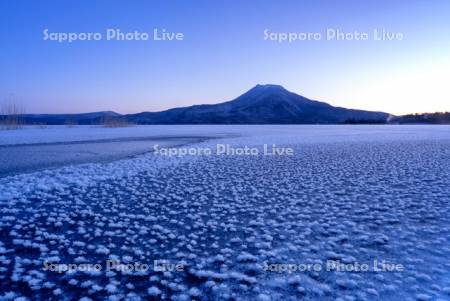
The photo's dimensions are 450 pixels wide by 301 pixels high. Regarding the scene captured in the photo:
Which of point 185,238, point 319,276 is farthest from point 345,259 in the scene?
point 185,238

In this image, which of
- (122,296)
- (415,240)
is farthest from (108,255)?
(415,240)

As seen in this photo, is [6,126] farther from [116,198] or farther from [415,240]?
[415,240]

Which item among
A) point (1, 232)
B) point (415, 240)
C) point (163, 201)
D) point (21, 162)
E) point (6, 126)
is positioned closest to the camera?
point (415, 240)

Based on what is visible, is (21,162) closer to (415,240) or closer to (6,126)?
(415,240)

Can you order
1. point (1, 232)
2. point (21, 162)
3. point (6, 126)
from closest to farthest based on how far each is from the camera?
point (1, 232) < point (21, 162) < point (6, 126)

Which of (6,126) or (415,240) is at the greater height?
(6,126)

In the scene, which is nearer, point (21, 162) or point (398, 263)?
point (398, 263)
